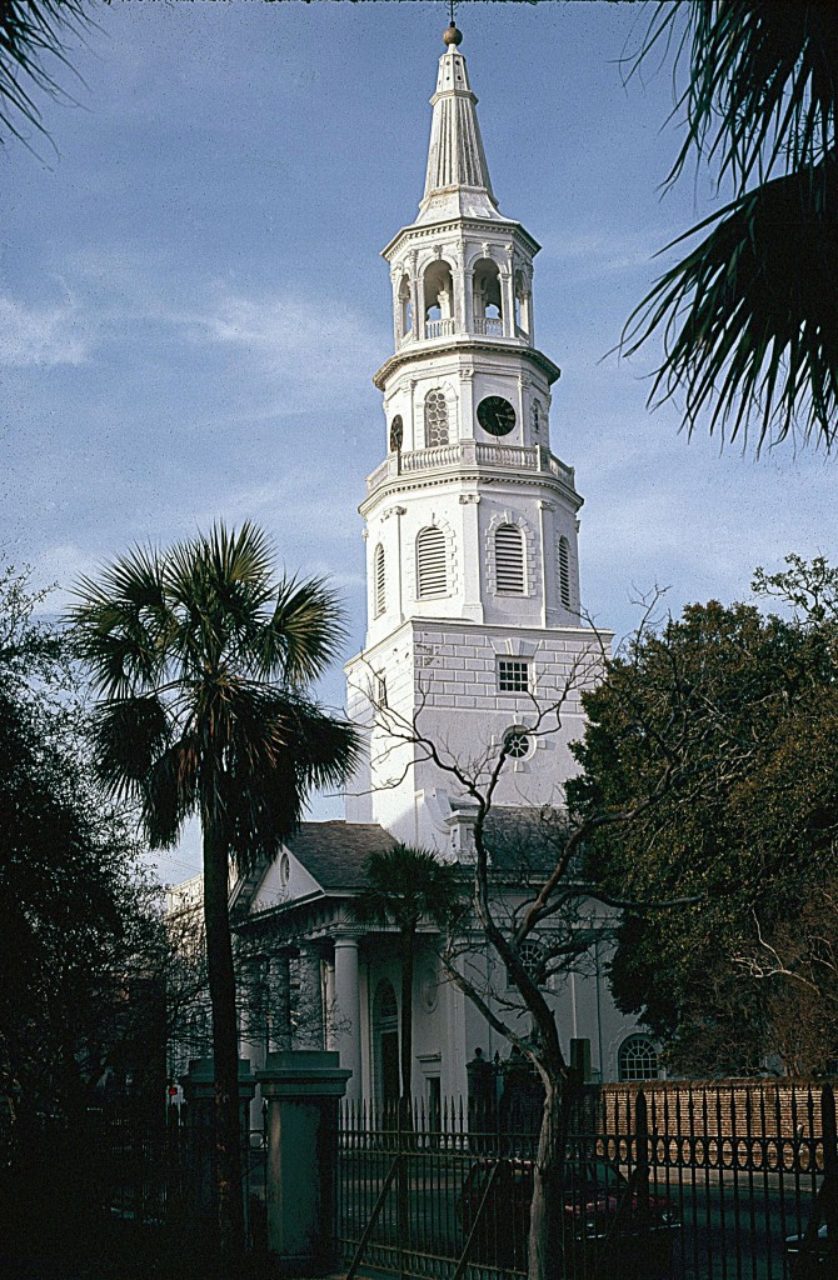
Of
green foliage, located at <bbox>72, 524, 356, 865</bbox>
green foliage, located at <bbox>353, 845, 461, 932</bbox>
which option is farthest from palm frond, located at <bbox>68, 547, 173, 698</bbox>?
green foliage, located at <bbox>353, 845, 461, 932</bbox>

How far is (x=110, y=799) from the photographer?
20.9 meters

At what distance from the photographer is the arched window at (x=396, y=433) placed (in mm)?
58200

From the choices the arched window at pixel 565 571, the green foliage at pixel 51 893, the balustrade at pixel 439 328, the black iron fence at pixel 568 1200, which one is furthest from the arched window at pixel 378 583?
the black iron fence at pixel 568 1200

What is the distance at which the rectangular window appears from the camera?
55188 millimetres

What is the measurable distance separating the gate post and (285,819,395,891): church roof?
32.2 m

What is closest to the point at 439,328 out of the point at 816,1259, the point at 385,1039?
the point at 385,1039

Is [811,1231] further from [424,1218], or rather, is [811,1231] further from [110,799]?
[110,799]

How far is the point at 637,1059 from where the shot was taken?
164 feet

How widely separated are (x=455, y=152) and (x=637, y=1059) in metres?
32.8

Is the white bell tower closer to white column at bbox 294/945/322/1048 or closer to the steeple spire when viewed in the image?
the steeple spire

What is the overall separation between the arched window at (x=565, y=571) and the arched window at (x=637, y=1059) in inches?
622

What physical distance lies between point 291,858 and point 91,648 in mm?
34734

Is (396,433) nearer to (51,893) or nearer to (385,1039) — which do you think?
(385,1039)

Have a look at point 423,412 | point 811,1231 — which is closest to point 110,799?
point 811,1231
